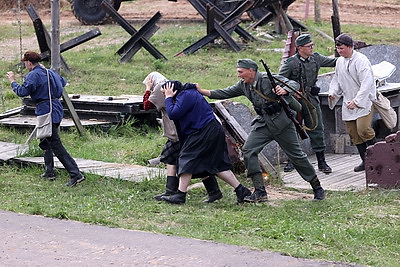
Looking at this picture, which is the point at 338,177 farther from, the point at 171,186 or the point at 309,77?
the point at 171,186

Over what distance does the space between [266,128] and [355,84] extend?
184 cm

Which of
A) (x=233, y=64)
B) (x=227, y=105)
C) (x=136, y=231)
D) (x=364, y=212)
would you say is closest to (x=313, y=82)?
(x=227, y=105)

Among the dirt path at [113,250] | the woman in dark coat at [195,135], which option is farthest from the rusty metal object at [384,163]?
the dirt path at [113,250]

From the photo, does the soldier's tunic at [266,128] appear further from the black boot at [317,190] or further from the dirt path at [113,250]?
the dirt path at [113,250]

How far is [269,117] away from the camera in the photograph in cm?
877

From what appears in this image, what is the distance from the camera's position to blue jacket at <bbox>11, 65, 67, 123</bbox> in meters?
9.88

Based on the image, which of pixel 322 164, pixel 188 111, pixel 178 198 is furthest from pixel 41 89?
pixel 322 164

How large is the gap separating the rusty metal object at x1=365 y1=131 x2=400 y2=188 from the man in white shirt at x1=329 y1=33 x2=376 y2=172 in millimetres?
710

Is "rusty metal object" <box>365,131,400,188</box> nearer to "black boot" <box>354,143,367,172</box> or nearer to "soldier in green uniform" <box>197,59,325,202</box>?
"soldier in green uniform" <box>197,59,325,202</box>

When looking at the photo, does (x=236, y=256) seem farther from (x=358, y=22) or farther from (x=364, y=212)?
(x=358, y=22)

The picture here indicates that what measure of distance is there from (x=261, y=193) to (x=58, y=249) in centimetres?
288

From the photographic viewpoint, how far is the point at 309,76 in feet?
34.7

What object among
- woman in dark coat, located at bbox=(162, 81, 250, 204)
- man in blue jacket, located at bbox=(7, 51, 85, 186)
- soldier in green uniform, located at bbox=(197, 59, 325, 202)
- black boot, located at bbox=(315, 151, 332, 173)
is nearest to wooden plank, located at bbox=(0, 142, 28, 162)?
man in blue jacket, located at bbox=(7, 51, 85, 186)

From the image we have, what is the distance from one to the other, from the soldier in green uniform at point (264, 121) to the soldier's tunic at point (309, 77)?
1.65 metres
